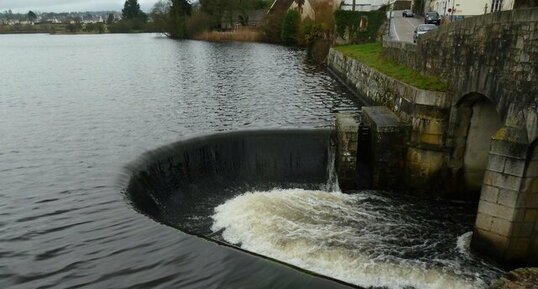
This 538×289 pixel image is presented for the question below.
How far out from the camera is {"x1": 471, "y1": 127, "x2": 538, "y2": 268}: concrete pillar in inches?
377

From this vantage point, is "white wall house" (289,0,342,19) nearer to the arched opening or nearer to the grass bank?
the grass bank

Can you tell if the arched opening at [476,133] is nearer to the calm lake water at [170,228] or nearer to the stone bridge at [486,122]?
the stone bridge at [486,122]

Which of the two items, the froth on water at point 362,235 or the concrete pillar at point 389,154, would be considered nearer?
the froth on water at point 362,235

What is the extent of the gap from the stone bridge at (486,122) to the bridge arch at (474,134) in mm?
28

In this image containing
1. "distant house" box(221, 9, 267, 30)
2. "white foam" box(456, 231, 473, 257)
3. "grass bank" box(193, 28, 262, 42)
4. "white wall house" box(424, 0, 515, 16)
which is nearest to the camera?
"white foam" box(456, 231, 473, 257)

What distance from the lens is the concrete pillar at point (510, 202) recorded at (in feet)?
31.4

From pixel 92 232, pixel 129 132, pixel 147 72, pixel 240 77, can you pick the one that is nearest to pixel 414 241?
pixel 92 232

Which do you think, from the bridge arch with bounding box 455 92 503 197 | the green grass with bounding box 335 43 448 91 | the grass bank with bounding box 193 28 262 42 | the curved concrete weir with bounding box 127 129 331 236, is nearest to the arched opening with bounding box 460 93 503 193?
the bridge arch with bounding box 455 92 503 197

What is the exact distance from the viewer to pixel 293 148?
1669 cm

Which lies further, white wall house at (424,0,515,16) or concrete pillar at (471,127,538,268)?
white wall house at (424,0,515,16)

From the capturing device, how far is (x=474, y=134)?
13469mm

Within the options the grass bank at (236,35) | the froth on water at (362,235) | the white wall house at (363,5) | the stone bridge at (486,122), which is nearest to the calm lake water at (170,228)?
the froth on water at (362,235)

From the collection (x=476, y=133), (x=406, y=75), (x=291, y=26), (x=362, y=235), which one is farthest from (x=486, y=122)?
(x=291, y=26)

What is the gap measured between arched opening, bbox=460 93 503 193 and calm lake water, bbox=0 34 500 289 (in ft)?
3.28
